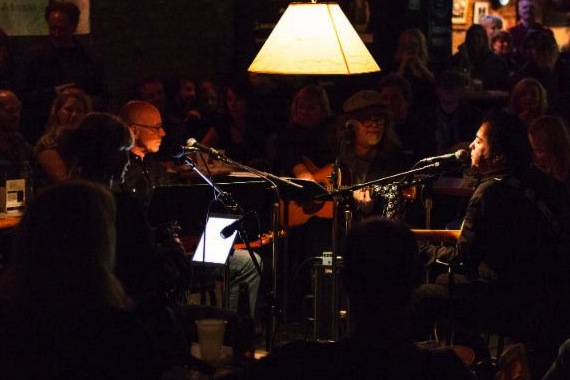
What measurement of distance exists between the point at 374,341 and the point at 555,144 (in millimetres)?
3675

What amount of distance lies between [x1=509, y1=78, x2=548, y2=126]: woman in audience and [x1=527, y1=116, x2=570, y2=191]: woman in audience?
202cm

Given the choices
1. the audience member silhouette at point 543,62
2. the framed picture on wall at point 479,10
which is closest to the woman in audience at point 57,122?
Answer: the audience member silhouette at point 543,62

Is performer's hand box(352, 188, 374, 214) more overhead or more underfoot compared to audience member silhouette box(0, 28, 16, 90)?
more underfoot

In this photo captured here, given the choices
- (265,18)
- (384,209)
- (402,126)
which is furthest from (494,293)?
(265,18)

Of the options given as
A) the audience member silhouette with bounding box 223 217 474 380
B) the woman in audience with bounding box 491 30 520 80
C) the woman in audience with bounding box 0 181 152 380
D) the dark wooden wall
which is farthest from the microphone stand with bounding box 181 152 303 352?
the woman in audience with bounding box 491 30 520 80

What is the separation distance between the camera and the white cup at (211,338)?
11.5 ft

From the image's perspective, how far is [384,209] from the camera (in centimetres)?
596

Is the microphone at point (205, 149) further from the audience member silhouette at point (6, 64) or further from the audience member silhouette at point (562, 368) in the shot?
the audience member silhouette at point (6, 64)

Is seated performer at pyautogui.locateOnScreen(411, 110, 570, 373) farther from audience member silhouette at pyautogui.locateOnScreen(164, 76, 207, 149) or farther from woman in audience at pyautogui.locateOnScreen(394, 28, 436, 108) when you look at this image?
woman in audience at pyautogui.locateOnScreen(394, 28, 436, 108)

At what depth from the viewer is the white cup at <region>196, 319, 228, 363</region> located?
3.50 meters

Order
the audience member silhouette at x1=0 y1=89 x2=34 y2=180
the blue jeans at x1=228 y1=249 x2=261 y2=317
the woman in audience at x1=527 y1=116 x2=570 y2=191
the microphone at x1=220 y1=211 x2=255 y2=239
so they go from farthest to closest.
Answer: the audience member silhouette at x1=0 y1=89 x2=34 y2=180
the blue jeans at x1=228 y1=249 x2=261 y2=317
the woman in audience at x1=527 y1=116 x2=570 y2=191
the microphone at x1=220 y1=211 x2=255 y2=239

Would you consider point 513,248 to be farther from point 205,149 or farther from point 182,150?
point 182,150

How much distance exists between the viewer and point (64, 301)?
2.90 meters

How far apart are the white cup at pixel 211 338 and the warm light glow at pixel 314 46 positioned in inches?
36.5
